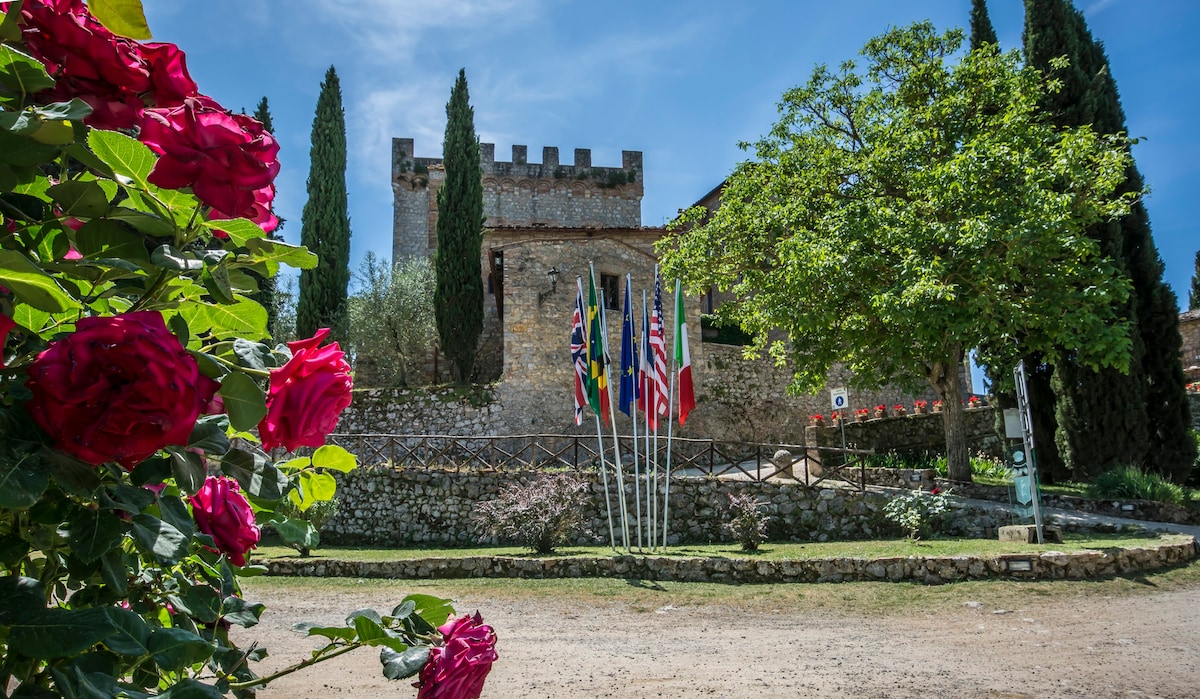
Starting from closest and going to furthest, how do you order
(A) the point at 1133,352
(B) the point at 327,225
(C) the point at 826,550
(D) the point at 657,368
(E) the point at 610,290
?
(D) the point at 657,368, (C) the point at 826,550, (A) the point at 1133,352, (E) the point at 610,290, (B) the point at 327,225

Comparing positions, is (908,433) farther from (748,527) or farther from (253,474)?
(253,474)

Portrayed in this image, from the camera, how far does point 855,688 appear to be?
18.9ft

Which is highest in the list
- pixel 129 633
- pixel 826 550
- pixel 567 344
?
pixel 567 344

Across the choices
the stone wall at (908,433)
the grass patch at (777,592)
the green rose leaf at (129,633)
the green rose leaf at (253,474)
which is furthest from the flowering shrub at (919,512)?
the green rose leaf at (129,633)

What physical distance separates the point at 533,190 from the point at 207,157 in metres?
35.0

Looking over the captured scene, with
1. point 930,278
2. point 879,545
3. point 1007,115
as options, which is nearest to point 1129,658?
point 879,545

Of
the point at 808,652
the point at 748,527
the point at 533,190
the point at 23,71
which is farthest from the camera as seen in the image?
the point at 533,190

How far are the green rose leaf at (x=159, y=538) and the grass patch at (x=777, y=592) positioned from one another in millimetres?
8480

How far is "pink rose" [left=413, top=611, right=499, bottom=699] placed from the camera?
1.45m

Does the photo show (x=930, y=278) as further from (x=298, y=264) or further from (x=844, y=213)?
(x=298, y=264)

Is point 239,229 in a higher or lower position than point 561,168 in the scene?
lower

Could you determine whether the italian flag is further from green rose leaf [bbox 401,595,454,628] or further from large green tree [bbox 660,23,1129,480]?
green rose leaf [bbox 401,595,454,628]

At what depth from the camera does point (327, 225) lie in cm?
2588

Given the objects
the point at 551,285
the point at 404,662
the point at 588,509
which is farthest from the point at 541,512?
the point at 404,662
